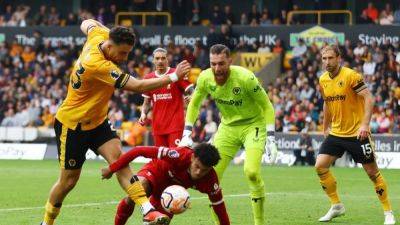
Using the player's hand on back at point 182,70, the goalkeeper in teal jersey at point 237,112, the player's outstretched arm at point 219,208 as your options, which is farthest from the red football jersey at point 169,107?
the player's hand on back at point 182,70

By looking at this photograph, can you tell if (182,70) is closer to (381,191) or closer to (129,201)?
(129,201)

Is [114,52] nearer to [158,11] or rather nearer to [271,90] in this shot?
[271,90]

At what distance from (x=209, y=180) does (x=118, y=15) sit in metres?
27.9

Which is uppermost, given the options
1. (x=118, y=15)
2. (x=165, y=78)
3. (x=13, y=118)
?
(x=165, y=78)

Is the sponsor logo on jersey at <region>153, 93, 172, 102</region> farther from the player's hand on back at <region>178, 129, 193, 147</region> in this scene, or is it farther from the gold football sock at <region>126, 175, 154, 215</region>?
the gold football sock at <region>126, 175, 154, 215</region>

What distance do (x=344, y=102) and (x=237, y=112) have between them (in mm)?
1888

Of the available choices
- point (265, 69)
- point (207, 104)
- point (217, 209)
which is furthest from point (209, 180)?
point (265, 69)

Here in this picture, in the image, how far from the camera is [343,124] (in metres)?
14.8

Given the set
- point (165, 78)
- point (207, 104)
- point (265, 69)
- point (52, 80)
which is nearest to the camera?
point (165, 78)

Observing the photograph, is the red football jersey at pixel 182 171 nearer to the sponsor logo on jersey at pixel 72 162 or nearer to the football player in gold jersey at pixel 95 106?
the football player in gold jersey at pixel 95 106

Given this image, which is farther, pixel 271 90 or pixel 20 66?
pixel 20 66

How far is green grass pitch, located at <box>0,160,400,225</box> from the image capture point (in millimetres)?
14555

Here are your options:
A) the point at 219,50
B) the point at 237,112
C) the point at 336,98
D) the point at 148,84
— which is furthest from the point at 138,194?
the point at 336,98

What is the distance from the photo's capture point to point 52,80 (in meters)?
37.5
